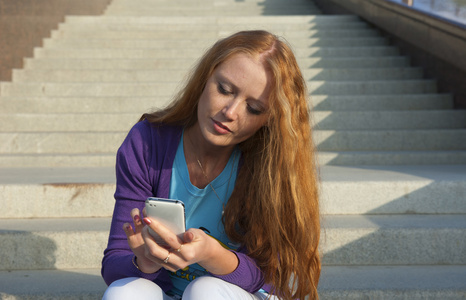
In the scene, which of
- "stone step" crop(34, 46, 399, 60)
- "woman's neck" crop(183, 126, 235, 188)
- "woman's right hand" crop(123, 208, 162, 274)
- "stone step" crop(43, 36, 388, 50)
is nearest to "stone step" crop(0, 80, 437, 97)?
"stone step" crop(34, 46, 399, 60)

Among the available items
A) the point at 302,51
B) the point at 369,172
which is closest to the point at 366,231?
the point at 369,172

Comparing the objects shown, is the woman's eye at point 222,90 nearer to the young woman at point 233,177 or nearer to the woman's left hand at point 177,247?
the young woman at point 233,177

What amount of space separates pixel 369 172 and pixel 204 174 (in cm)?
191

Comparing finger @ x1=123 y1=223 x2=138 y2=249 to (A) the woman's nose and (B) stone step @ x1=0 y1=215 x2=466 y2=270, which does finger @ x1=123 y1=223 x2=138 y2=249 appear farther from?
(B) stone step @ x1=0 y1=215 x2=466 y2=270

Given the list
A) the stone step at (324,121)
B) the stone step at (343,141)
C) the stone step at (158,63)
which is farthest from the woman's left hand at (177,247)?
the stone step at (158,63)

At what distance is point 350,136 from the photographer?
4508 mm

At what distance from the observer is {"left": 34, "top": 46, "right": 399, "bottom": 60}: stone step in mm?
6059

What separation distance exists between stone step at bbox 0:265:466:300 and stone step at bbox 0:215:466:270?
0.17 feet

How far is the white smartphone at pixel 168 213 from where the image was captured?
1517 mm

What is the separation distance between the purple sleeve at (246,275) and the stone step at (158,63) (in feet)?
13.2

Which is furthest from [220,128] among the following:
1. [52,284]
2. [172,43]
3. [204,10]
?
[204,10]

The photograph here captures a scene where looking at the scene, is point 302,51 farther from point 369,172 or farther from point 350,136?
point 369,172

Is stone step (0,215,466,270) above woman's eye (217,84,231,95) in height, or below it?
below

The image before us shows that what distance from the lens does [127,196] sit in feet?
6.17
